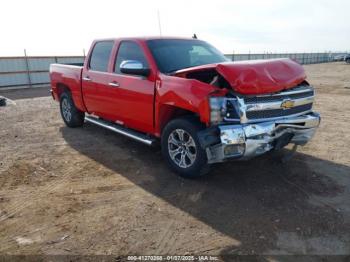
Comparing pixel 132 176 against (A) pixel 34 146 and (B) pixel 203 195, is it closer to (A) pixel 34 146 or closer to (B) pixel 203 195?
(B) pixel 203 195

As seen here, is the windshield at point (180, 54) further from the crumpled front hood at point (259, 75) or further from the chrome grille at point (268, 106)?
the chrome grille at point (268, 106)

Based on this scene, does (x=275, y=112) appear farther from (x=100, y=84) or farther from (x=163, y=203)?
(x=100, y=84)

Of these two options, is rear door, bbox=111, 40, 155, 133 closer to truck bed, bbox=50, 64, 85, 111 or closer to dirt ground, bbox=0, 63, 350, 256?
dirt ground, bbox=0, 63, 350, 256

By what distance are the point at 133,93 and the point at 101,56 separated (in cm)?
149

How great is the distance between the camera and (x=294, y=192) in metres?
4.31

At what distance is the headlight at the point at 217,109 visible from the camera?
13.4 feet

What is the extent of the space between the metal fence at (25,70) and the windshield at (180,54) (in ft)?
54.2

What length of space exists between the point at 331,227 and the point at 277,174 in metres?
1.44

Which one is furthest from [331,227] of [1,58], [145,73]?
[1,58]

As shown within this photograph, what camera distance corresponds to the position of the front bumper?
13.4ft

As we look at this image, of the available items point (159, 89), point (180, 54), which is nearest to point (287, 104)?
point (159, 89)

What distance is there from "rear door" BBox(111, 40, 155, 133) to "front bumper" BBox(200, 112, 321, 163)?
1298mm

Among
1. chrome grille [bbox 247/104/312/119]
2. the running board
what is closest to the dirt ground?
the running board

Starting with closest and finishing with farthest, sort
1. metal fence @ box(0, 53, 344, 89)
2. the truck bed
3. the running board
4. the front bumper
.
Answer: the front bumper → the running board → the truck bed → metal fence @ box(0, 53, 344, 89)
